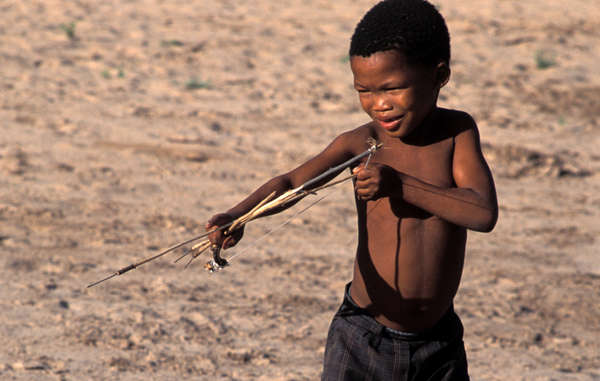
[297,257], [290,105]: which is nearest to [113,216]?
[297,257]

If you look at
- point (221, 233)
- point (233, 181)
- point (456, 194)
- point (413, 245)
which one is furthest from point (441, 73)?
point (233, 181)

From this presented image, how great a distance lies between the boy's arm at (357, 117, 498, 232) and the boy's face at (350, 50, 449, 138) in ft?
0.58

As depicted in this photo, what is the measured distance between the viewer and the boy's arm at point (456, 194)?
7.93 feet

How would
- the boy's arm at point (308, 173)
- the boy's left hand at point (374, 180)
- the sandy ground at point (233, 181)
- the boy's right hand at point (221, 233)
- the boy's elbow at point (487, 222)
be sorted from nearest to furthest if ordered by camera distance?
the boy's left hand at point (374, 180) → the boy's elbow at point (487, 222) → the boy's right hand at point (221, 233) → the boy's arm at point (308, 173) → the sandy ground at point (233, 181)

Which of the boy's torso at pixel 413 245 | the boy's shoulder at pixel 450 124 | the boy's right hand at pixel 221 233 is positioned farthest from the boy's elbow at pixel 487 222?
the boy's right hand at pixel 221 233

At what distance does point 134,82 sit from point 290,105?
1.42 m

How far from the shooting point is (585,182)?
666 cm

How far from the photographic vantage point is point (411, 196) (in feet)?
8.05

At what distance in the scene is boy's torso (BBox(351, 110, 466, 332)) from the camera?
2.67 meters

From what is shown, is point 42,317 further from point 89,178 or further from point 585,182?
point 585,182

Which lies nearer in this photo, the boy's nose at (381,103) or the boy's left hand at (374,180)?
the boy's left hand at (374,180)

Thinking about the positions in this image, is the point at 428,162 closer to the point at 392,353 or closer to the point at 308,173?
the point at 308,173

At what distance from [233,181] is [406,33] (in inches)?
157

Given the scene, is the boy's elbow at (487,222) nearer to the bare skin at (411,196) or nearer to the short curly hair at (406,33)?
the bare skin at (411,196)
